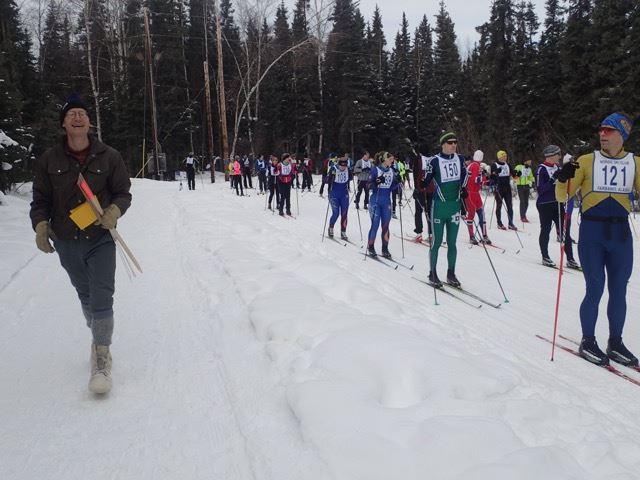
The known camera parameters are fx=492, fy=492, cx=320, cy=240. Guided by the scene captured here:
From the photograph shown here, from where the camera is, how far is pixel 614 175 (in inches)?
181

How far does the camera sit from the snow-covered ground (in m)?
2.71

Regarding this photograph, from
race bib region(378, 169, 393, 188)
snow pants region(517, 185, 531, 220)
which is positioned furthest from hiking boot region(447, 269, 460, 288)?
snow pants region(517, 185, 531, 220)

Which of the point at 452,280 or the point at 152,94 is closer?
the point at 452,280

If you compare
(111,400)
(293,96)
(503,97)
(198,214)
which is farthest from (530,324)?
(293,96)

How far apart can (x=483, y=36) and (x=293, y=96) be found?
17793 mm

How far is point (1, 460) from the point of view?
2.84 m

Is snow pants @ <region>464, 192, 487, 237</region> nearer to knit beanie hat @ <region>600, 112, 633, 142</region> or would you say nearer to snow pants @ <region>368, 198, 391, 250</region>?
snow pants @ <region>368, 198, 391, 250</region>

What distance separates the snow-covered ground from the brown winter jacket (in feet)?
3.99

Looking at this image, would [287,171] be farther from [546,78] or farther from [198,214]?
[546,78]

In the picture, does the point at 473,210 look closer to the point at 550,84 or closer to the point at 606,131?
the point at 606,131

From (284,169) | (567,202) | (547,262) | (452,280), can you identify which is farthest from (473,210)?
(284,169)

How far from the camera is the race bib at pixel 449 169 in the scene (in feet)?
23.1

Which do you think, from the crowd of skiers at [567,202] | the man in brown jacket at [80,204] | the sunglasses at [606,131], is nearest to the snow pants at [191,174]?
the crowd of skiers at [567,202]

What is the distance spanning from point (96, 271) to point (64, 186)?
0.65 meters
